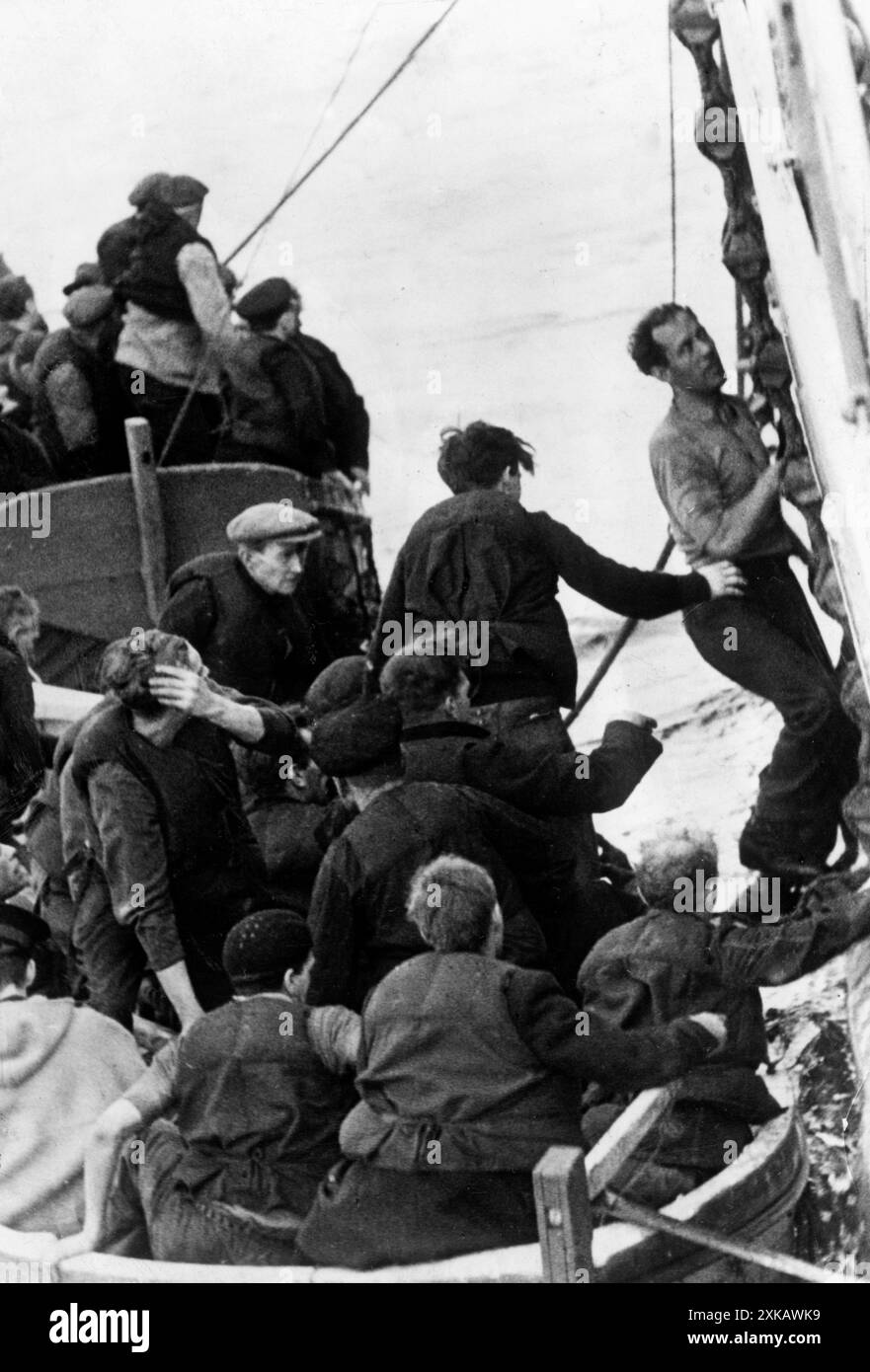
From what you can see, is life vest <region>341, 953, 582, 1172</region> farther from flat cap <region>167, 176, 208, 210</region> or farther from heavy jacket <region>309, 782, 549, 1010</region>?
flat cap <region>167, 176, 208, 210</region>

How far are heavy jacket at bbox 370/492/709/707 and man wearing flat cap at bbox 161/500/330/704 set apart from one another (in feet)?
0.78

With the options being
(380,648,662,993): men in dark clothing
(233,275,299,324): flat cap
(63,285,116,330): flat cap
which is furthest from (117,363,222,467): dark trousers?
(380,648,662,993): men in dark clothing

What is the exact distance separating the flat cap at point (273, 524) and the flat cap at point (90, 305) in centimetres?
68

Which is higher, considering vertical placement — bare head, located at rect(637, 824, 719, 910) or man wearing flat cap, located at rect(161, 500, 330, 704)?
man wearing flat cap, located at rect(161, 500, 330, 704)

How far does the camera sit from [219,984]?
6.79 meters

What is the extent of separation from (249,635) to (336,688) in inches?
11.3

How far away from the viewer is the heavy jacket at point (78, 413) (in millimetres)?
6996

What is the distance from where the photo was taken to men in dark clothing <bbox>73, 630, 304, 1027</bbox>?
6762 mm

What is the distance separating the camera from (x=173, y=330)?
698 cm

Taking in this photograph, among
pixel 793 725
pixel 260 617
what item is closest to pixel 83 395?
pixel 260 617

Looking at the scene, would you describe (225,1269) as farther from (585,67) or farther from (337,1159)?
(585,67)

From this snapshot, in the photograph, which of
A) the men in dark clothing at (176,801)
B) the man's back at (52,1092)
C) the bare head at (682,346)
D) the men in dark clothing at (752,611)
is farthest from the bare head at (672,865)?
the man's back at (52,1092)

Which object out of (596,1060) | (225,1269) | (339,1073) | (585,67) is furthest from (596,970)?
(585,67)

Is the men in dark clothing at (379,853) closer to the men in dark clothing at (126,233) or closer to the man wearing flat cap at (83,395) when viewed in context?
the man wearing flat cap at (83,395)
